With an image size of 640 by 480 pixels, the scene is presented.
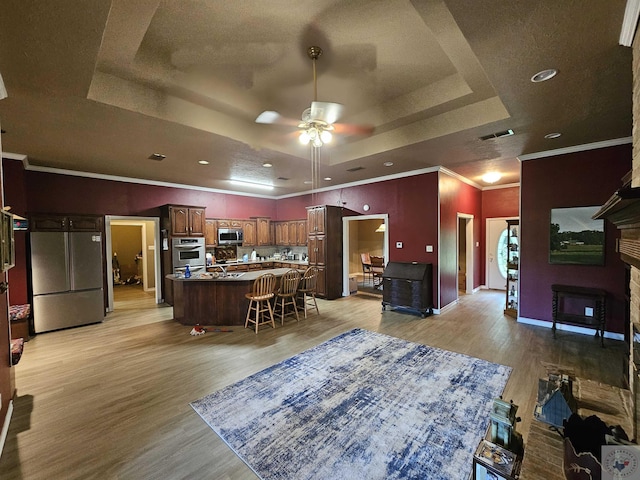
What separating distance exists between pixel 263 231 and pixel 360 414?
22.1 ft

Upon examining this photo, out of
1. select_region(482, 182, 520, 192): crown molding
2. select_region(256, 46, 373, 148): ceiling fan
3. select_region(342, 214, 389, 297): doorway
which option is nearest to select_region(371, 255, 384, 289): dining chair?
select_region(342, 214, 389, 297): doorway

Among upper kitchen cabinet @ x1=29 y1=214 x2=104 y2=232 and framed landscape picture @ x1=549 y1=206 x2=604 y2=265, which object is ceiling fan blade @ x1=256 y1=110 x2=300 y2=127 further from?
framed landscape picture @ x1=549 y1=206 x2=604 y2=265

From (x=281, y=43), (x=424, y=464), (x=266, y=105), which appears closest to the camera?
(x=424, y=464)

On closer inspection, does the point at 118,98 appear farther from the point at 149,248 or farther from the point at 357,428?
the point at 149,248

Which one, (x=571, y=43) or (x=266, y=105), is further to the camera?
(x=266, y=105)

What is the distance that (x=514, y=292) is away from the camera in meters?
5.30

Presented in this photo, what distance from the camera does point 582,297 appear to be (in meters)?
4.05

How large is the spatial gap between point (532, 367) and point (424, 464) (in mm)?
2218

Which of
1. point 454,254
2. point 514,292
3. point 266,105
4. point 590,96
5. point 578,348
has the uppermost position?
point 266,105

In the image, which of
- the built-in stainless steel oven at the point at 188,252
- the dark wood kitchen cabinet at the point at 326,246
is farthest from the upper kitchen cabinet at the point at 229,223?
the dark wood kitchen cabinet at the point at 326,246

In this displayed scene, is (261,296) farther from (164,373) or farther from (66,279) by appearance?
(66,279)

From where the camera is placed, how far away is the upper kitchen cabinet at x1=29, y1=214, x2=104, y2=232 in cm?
454

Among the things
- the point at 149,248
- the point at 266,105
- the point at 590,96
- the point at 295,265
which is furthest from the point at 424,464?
the point at 149,248

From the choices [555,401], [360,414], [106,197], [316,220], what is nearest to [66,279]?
[106,197]
